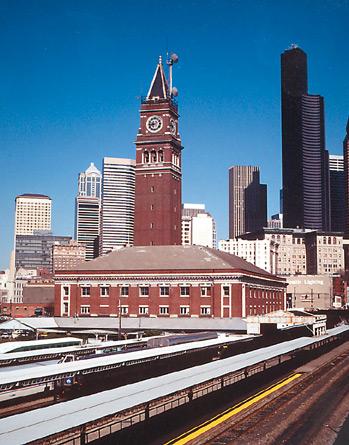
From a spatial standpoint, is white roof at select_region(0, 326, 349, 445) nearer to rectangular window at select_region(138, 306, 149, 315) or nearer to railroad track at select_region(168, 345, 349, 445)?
railroad track at select_region(168, 345, 349, 445)

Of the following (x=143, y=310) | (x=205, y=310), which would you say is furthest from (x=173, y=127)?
(x=205, y=310)

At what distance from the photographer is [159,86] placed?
15175cm

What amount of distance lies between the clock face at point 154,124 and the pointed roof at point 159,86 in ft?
18.8

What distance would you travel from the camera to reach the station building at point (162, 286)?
371 ft

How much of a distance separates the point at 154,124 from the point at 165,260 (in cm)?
3930

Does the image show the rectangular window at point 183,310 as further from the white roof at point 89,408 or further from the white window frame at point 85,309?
the white roof at point 89,408

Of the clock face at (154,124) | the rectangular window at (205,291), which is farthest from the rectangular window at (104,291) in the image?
the clock face at (154,124)

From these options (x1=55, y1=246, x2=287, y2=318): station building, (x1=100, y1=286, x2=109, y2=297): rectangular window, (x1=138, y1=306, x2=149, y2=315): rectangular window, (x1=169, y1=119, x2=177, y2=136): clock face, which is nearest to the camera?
(x1=55, y1=246, x2=287, y2=318): station building

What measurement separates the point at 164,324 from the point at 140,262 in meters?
16.8

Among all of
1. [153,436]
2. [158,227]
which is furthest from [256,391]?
[158,227]

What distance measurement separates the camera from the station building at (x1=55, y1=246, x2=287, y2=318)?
371 ft

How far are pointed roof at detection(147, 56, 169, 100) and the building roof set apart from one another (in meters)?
39.8

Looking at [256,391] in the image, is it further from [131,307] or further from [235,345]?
[131,307]

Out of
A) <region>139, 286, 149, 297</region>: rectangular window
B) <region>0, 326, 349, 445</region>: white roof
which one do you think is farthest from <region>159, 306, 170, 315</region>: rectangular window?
<region>0, 326, 349, 445</region>: white roof
